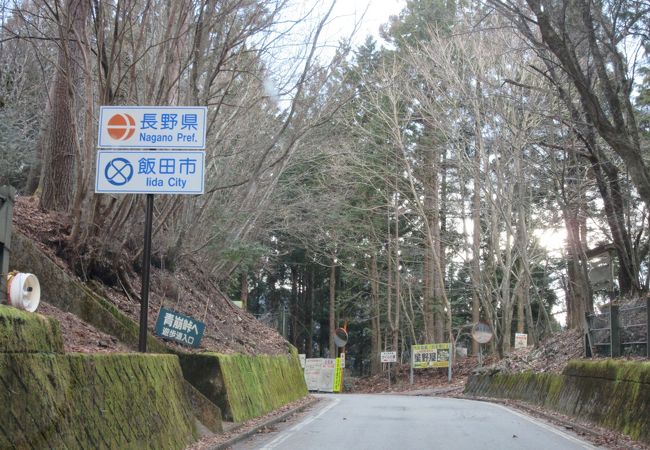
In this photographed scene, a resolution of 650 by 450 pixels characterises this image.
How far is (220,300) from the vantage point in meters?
20.5

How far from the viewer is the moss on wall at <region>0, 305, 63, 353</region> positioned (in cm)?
522

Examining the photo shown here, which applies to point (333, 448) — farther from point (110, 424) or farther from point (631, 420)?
point (631, 420)

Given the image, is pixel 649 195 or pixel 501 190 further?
pixel 501 190

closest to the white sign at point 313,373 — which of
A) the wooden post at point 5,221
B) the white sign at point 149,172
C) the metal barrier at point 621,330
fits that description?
the metal barrier at point 621,330

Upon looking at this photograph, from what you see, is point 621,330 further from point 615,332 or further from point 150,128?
point 150,128

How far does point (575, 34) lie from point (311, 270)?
3908 centimetres

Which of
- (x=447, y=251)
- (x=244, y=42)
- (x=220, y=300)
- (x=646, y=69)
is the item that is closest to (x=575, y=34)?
(x=646, y=69)

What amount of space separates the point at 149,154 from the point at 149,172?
264 millimetres

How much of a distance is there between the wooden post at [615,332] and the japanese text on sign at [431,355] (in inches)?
801

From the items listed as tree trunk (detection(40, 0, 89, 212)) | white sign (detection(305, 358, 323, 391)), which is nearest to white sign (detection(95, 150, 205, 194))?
tree trunk (detection(40, 0, 89, 212))

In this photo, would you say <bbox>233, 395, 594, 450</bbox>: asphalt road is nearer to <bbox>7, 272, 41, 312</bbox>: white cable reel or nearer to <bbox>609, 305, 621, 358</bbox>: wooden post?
<bbox>609, 305, 621, 358</bbox>: wooden post

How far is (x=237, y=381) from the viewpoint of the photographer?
12367 millimetres

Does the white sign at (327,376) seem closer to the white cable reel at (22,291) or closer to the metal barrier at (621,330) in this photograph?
the metal barrier at (621,330)

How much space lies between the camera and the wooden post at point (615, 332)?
46.6 ft
